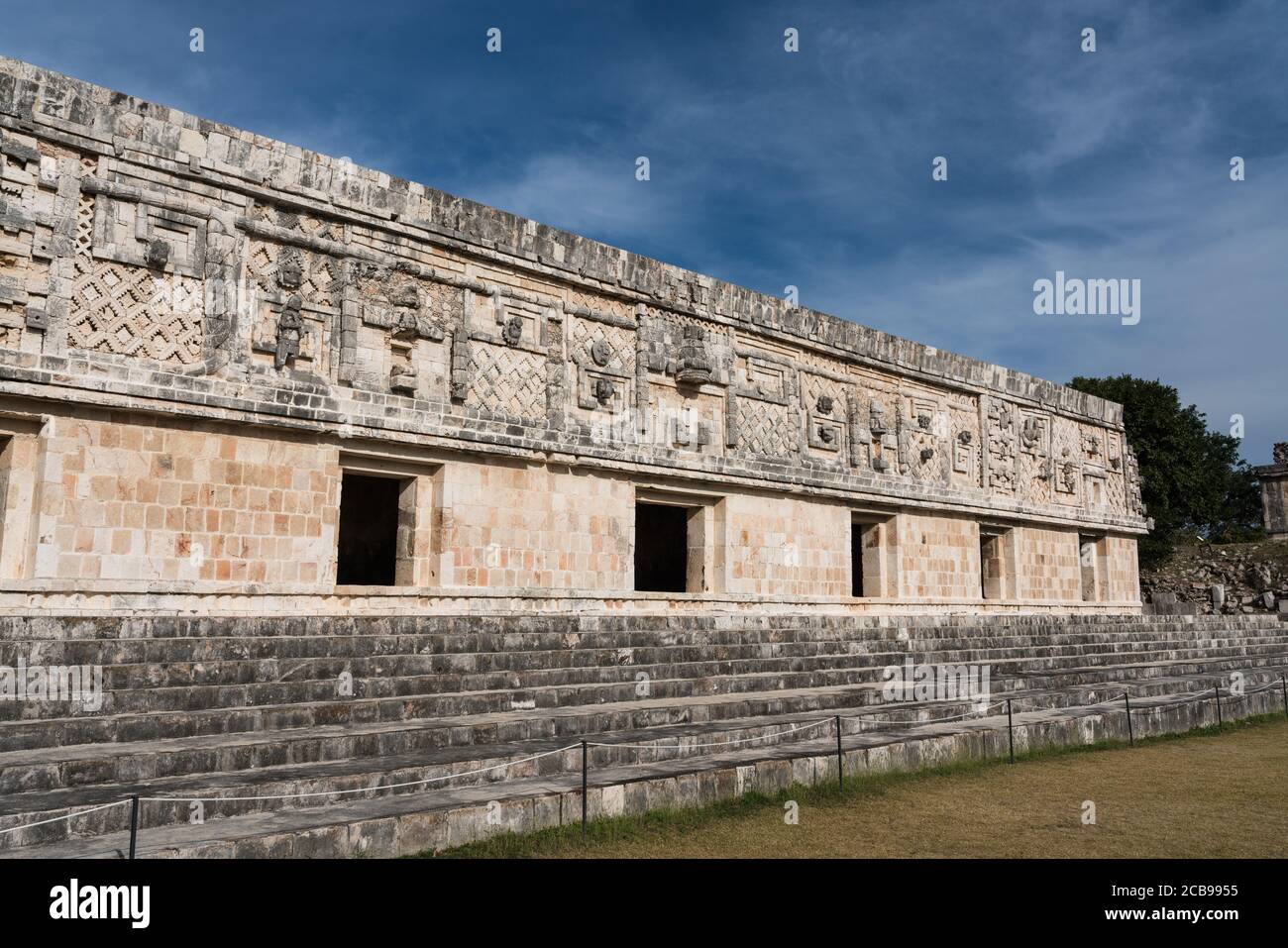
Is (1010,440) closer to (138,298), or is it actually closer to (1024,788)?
(1024,788)

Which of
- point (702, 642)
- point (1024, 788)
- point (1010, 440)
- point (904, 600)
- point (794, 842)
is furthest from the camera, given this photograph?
point (1010, 440)

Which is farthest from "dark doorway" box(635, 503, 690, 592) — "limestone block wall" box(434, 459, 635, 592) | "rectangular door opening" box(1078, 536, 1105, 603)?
"rectangular door opening" box(1078, 536, 1105, 603)

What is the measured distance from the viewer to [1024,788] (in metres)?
6.56

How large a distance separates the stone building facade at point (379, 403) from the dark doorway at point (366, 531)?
5 cm

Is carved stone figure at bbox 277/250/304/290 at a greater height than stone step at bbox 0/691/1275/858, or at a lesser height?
greater

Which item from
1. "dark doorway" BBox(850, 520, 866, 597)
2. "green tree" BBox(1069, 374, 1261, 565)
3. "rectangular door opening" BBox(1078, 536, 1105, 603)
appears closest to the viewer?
"dark doorway" BBox(850, 520, 866, 597)

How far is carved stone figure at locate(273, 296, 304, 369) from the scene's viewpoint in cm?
909

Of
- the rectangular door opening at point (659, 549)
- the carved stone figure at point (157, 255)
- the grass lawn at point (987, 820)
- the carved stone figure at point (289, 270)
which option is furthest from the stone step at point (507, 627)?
the rectangular door opening at point (659, 549)

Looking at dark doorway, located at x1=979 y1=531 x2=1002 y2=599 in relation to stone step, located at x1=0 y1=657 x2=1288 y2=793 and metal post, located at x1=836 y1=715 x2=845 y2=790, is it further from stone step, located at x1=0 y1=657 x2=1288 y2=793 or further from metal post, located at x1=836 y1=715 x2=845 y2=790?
metal post, located at x1=836 y1=715 x2=845 y2=790

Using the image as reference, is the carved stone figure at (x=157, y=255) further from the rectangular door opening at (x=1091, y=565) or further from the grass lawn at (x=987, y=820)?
the rectangular door opening at (x=1091, y=565)

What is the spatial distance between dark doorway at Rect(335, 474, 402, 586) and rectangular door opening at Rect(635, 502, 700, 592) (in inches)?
178

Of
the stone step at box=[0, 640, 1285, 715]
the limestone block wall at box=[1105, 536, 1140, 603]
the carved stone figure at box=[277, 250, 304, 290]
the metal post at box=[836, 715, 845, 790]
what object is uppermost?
the carved stone figure at box=[277, 250, 304, 290]
